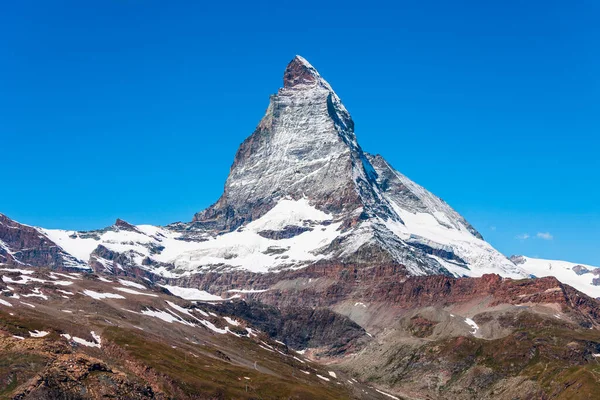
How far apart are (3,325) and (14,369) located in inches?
2990

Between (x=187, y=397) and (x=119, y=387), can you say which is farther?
(x=187, y=397)

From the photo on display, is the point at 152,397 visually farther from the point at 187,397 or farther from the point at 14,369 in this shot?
the point at 187,397

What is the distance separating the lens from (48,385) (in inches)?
4572

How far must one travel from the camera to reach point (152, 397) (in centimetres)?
→ 13125

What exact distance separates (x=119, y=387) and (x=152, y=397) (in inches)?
366

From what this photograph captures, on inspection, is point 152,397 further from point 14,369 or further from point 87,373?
point 14,369

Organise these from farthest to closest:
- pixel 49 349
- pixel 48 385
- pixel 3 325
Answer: pixel 3 325 < pixel 49 349 < pixel 48 385

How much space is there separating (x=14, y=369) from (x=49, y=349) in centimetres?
953

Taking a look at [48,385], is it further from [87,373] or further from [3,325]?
[3,325]

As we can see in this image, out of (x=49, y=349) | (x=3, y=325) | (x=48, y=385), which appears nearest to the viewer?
(x=48, y=385)

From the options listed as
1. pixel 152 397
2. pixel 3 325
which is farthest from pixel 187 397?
pixel 152 397

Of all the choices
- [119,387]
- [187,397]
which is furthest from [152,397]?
[187,397]

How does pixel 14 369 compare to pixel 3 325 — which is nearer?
pixel 14 369

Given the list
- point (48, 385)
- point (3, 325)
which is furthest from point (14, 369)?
point (3, 325)
